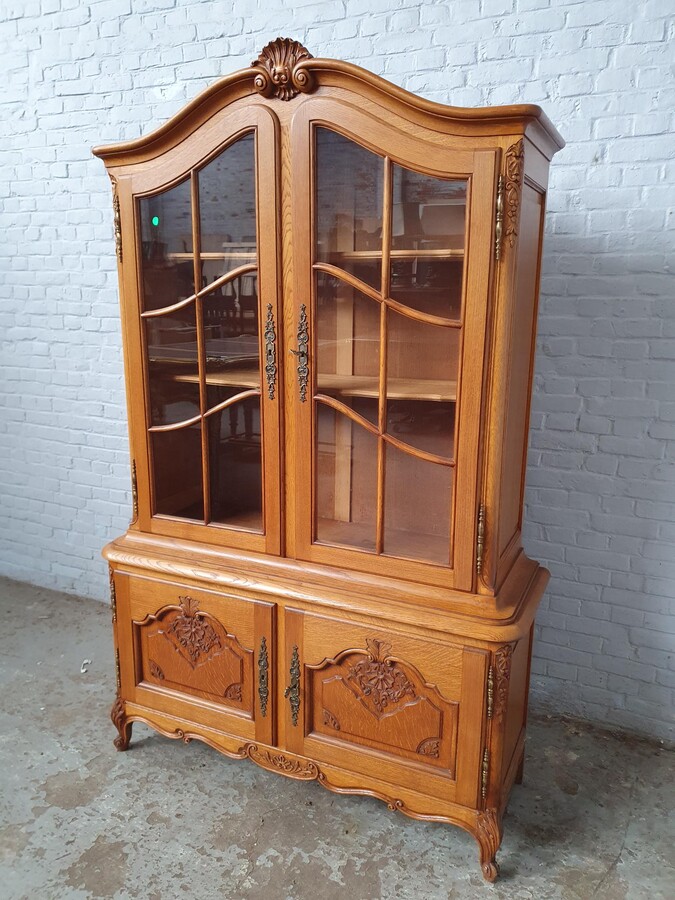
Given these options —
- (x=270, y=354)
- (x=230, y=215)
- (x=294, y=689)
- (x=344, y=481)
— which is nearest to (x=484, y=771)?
(x=294, y=689)

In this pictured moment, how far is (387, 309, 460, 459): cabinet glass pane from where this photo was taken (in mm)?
1534

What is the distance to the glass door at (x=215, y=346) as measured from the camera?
5.38 feet

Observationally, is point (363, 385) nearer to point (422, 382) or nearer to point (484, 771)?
point (422, 382)

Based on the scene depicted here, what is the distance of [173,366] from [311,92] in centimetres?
75

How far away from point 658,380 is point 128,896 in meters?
1.90

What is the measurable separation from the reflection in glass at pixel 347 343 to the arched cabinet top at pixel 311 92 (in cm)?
39

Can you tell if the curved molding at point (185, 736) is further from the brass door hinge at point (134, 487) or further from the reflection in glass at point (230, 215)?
the reflection in glass at point (230, 215)

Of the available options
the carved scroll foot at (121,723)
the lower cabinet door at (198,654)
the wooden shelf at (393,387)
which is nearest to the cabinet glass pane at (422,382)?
the wooden shelf at (393,387)

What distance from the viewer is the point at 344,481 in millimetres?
1707

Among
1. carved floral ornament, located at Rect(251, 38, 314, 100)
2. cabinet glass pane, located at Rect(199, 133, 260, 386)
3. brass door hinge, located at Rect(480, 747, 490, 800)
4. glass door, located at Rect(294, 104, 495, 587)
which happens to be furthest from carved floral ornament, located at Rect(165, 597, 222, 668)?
carved floral ornament, located at Rect(251, 38, 314, 100)

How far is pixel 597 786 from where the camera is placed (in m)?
1.96

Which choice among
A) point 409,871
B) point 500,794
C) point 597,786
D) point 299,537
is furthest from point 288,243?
point 597,786

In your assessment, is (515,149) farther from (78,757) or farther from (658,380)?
(78,757)

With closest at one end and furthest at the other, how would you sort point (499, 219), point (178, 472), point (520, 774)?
point (499, 219), point (178, 472), point (520, 774)
